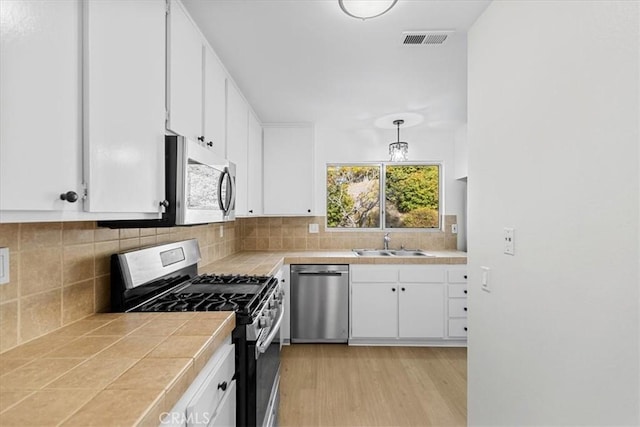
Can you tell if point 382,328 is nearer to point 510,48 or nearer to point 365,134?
point 365,134

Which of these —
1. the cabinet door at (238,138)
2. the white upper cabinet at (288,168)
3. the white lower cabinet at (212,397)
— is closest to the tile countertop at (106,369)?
the white lower cabinet at (212,397)

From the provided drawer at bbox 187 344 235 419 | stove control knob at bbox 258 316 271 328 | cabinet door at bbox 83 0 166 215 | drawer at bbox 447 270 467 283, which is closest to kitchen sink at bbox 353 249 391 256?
drawer at bbox 447 270 467 283

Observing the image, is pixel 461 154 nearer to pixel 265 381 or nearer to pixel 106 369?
pixel 265 381

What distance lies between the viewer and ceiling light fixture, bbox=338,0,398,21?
1438 mm

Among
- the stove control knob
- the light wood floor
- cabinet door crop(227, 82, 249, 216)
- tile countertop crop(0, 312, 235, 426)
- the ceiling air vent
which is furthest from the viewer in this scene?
cabinet door crop(227, 82, 249, 216)

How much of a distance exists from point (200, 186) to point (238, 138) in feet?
3.53

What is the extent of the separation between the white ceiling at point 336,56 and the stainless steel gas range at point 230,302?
4.09 feet

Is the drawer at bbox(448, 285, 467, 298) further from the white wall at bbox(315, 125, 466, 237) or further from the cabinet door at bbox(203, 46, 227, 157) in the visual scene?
the cabinet door at bbox(203, 46, 227, 157)

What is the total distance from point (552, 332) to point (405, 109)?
2.28 metres

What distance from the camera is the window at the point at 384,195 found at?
3822mm

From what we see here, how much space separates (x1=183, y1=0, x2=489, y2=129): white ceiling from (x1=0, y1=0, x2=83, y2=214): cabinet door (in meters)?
0.87

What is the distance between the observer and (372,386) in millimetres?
2430

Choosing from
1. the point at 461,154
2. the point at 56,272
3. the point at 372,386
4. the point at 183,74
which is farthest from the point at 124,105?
the point at 461,154

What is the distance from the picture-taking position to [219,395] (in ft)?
3.68
